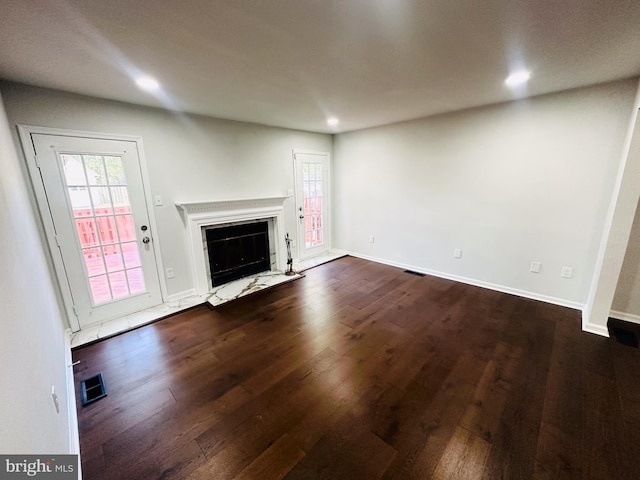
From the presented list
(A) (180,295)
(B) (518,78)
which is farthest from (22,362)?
(B) (518,78)

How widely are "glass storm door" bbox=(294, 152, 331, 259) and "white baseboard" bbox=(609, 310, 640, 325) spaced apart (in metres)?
4.13

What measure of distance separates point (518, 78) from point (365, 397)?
3.04 metres

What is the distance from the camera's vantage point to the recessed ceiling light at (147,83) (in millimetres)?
2170

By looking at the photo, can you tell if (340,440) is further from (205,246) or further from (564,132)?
(564,132)

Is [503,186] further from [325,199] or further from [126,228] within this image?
[126,228]

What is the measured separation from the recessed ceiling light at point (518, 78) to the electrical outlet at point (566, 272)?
2148 mm

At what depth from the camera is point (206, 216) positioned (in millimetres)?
3492

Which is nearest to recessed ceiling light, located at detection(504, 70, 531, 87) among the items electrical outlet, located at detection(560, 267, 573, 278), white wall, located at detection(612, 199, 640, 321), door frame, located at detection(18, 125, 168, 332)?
white wall, located at detection(612, 199, 640, 321)

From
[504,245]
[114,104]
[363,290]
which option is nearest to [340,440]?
[363,290]

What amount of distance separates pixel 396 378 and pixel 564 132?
3163 mm

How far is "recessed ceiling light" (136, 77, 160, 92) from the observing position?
2.17m

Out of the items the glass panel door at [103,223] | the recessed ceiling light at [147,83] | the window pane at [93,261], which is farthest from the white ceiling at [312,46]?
the window pane at [93,261]

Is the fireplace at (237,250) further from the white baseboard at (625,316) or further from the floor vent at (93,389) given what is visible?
the white baseboard at (625,316)

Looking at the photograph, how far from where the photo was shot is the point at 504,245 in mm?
3412
